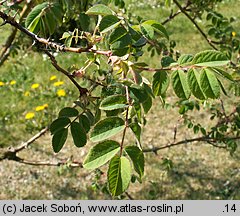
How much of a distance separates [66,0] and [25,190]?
2262 millimetres

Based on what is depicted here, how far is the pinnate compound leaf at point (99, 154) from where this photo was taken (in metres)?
0.78

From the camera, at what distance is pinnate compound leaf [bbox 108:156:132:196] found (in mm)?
758

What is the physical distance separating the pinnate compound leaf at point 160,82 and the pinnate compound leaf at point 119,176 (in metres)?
0.16

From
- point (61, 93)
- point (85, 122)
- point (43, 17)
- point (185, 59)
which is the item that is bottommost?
point (85, 122)

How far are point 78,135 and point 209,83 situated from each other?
306mm

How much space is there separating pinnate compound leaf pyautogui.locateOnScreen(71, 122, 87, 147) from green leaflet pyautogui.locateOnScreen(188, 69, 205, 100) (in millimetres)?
258

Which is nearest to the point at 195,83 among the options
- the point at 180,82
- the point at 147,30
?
the point at 180,82

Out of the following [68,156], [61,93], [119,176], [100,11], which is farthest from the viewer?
[61,93]

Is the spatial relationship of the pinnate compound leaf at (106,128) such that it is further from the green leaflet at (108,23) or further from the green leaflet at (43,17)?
the green leaflet at (43,17)

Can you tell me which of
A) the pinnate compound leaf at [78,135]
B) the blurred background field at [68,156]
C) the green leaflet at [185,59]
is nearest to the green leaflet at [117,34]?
the green leaflet at [185,59]

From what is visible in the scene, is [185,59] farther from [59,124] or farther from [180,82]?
[59,124]

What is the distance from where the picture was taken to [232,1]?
20.5ft

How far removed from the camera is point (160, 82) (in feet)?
2.86
